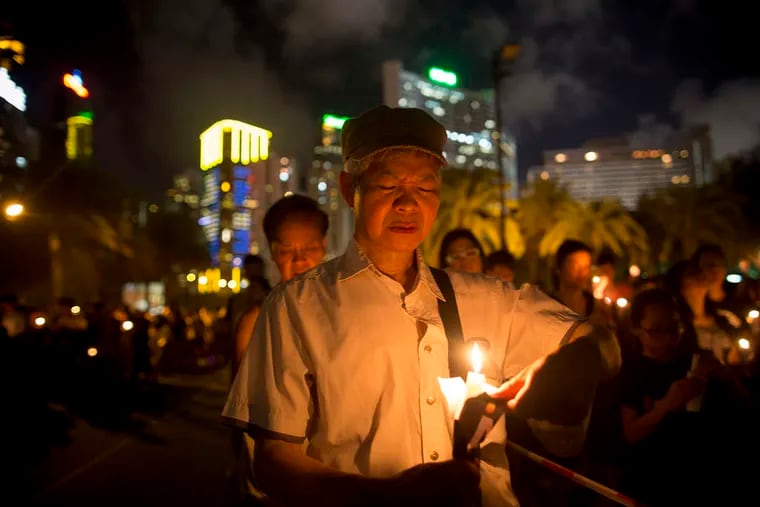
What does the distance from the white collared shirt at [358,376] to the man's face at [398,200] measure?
141 mm

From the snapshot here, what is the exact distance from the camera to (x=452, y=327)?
1771 mm

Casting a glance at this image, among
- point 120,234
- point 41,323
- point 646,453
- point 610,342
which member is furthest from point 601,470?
point 120,234

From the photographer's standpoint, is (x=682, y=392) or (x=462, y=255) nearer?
(x=682, y=392)

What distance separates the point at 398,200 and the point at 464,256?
144 inches

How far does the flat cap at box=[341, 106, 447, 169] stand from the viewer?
5.85 ft

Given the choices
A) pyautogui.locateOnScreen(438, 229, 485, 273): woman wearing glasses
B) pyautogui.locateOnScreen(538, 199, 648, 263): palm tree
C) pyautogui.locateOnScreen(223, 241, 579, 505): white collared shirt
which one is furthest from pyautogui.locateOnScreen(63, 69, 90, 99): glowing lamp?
pyautogui.locateOnScreen(538, 199, 648, 263): palm tree

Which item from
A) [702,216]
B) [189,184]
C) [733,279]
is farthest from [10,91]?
[189,184]

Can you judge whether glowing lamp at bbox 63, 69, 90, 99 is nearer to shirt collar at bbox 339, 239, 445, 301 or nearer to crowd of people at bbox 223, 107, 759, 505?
crowd of people at bbox 223, 107, 759, 505

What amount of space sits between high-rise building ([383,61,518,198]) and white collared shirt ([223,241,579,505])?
105522 mm

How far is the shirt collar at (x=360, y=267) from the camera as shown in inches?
71.7

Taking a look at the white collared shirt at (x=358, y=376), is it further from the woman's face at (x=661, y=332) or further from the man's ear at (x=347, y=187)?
the woman's face at (x=661, y=332)

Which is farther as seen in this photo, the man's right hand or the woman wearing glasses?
the woman wearing glasses

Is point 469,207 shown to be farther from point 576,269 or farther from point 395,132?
point 395,132

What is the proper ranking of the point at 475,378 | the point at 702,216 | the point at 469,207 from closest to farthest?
the point at 475,378 < the point at 469,207 < the point at 702,216
